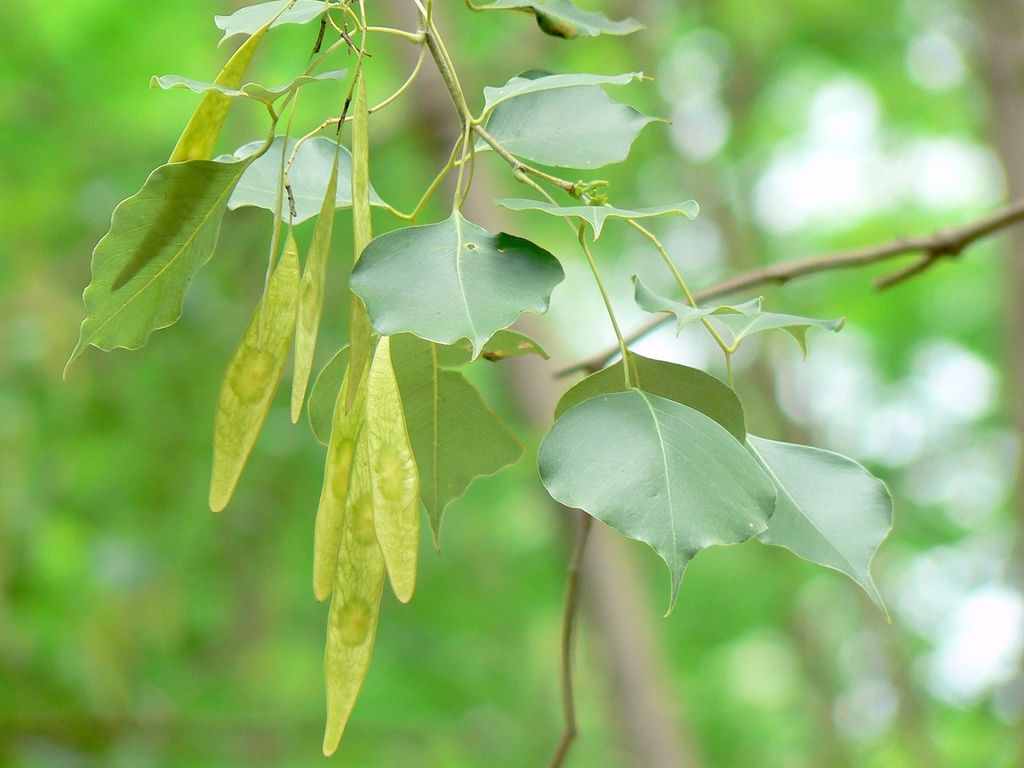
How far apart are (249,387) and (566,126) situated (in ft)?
0.87

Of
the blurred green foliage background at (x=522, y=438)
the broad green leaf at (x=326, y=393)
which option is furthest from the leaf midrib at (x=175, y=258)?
the blurred green foliage background at (x=522, y=438)

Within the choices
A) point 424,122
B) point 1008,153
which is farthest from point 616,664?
point 1008,153

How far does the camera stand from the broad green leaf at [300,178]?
1.91 feet

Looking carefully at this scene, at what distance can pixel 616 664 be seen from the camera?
2164 millimetres

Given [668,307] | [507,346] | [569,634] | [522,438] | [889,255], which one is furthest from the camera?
[522,438]

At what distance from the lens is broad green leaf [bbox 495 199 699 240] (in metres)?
0.46

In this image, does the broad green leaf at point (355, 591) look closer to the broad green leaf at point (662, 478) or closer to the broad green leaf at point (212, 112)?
the broad green leaf at point (662, 478)

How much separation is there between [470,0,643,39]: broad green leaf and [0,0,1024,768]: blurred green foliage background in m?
0.60

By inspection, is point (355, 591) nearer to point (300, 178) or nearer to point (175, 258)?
point (175, 258)

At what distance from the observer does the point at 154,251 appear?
0.50 metres

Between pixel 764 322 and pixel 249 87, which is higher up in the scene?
pixel 249 87

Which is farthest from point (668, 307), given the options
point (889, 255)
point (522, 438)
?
point (522, 438)

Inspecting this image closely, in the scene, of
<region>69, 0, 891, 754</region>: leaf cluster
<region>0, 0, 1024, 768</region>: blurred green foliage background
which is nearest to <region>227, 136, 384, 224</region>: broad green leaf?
<region>69, 0, 891, 754</region>: leaf cluster

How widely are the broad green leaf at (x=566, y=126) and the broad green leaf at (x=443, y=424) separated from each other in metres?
0.13
